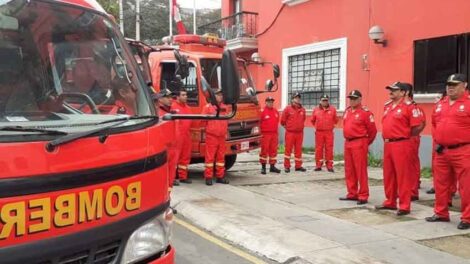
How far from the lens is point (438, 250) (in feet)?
18.1

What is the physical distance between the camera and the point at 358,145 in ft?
26.1

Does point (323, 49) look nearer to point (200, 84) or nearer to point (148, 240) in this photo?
point (200, 84)

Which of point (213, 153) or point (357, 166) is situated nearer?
point (357, 166)

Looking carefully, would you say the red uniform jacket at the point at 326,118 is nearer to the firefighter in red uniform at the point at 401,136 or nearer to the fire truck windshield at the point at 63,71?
the firefighter in red uniform at the point at 401,136

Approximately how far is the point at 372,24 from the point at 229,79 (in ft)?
34.7

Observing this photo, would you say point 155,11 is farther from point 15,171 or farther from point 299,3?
point 15,171

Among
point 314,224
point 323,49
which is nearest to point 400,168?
point 314,224

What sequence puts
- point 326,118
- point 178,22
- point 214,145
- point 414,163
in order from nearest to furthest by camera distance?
1. point 414,163
2. point 214,145
3. point 326,118
4. point 178,22

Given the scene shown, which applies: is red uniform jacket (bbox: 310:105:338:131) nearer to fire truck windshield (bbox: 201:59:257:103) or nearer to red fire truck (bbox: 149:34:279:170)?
red fire truck (bbox: 149:34:279:170)

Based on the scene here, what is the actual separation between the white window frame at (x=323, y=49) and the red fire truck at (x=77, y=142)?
36.6ft

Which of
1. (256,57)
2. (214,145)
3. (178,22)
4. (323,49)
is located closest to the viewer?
(214,145)

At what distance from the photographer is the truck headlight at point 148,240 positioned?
253 centimetres

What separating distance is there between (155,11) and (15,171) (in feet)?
144

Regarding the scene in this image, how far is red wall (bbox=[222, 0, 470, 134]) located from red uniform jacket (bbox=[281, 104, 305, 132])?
2.35 meters
